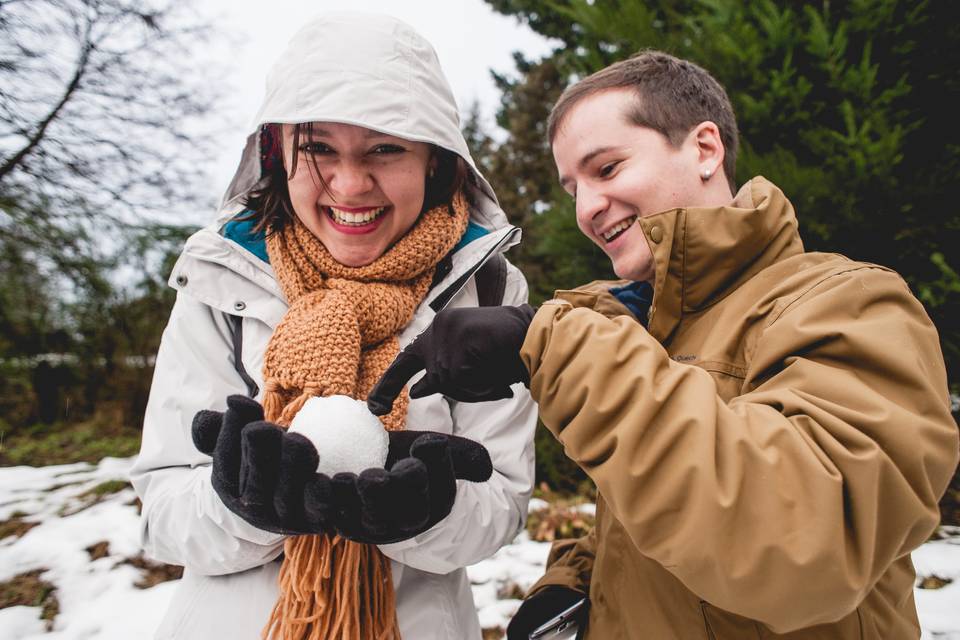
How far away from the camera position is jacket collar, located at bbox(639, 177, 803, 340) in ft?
3.93

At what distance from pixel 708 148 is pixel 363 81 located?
1.01 meters

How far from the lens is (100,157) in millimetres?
5742

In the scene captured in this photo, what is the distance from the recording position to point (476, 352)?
1.04 metres

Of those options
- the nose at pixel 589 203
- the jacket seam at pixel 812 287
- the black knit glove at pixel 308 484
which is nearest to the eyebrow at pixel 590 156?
the nose at pixel 589 203

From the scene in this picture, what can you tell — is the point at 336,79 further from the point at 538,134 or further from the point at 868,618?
the point at 538,134

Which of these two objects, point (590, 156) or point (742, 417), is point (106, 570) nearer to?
point (590, 156)

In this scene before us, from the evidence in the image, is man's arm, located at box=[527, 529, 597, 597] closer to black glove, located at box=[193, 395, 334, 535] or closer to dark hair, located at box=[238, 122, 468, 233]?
black glove, located at box=[193, 395, 334, 535]

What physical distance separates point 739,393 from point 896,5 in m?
2.75

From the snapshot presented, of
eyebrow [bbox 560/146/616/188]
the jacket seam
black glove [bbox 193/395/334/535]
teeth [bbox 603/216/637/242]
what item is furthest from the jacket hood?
the jacket seam

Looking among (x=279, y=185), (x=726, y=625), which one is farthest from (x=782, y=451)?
(x=279, y=185)

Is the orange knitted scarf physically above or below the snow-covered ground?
above

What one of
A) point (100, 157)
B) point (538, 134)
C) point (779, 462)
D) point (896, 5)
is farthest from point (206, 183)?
point (538, 134)

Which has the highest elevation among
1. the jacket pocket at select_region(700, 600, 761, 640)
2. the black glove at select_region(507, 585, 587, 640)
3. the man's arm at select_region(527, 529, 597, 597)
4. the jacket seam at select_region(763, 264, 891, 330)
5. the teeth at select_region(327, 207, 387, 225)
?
the teeth at select_region(327, 207, 387, 225)

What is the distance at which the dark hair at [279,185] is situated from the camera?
1.63 metres
